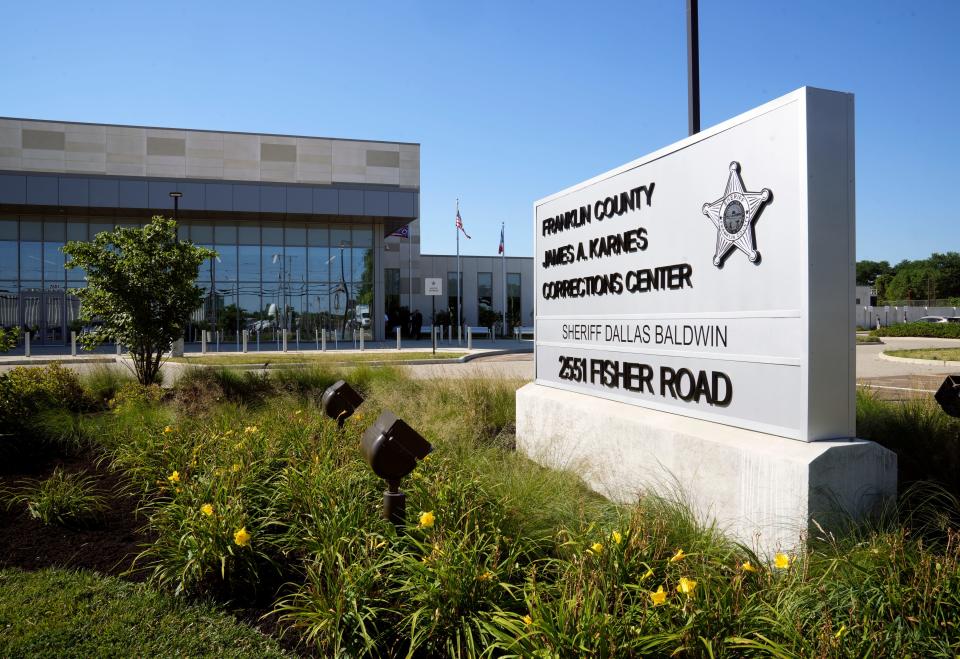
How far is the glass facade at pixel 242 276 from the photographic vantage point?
116 feet

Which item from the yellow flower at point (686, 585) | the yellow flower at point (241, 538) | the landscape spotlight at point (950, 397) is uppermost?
the landscape spotlight at point (950, 397)

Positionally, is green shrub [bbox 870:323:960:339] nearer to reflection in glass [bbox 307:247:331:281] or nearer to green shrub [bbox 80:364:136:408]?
reflection in glass [bbox 307:247:331:281]

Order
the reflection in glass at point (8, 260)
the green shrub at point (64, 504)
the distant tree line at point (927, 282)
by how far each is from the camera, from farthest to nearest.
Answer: the distant tree line at point (927, 282), the reflection in glass at point (8, 260), the green shrub at point (64, 504)

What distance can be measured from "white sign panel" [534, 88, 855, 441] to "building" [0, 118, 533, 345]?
30.0 metres

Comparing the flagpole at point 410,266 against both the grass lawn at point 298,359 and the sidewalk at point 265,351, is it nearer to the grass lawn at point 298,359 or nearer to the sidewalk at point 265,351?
the sidewalk at point 265,351

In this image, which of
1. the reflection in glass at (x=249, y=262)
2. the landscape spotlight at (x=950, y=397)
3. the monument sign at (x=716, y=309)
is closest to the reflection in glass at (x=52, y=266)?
the reflection in glass at (x=249, y=262)

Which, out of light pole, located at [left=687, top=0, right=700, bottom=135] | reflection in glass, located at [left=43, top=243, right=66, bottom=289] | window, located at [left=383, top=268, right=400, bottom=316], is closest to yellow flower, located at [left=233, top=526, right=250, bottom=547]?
light pole, located at [left=687, top=0, right=700, bottom=135]

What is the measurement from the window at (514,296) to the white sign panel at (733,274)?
47038mm

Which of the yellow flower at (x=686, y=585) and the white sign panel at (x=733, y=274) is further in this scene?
the white sign panel at (x=733, y=274)

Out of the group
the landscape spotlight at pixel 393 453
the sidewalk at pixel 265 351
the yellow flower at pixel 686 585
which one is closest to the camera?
the yellow flower at pixel 686 585

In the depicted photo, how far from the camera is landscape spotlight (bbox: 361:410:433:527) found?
3.78 metres

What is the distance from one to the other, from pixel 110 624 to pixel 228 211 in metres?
33.7

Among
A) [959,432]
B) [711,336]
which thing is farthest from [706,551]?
[959,432]

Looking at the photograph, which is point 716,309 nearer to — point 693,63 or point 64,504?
point 693,63
